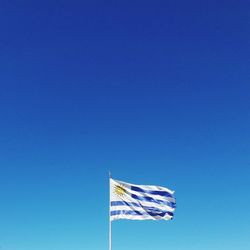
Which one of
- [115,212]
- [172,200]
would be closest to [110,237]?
[115,212]

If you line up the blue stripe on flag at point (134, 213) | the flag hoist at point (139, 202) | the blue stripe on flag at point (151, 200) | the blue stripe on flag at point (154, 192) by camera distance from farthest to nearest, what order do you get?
1. the blue stripe on flag at point (154, 192)
2. the blue stripe on flag at point (151, 200)
3. the flag hoist at point (139, 202)
4. the blue stripe on flag at point (134, 213)

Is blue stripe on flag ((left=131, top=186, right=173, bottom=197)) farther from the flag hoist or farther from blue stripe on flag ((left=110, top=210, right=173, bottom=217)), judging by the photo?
blue stripe on flag ((left=110, top=210, right=173, bottom=217))

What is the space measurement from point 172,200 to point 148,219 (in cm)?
288

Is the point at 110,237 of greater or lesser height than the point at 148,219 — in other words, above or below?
below

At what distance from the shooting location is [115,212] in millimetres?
45750

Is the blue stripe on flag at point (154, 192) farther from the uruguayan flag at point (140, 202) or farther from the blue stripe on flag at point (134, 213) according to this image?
the blue stripe on flag at point (134, 213)

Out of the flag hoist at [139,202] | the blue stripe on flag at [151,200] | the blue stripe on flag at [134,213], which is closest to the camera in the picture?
the blue stripe on flag at [134,213]

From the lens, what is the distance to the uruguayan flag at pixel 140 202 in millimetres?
46250

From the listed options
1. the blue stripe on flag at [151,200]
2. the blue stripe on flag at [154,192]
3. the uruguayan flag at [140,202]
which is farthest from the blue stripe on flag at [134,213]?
the blue stripe on flag at [154,192]

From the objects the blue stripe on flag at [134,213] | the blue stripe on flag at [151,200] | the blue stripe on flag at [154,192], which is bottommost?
the blue stripe on flag at [134,213]

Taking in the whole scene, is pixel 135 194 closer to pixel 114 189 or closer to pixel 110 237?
pixel 114 189

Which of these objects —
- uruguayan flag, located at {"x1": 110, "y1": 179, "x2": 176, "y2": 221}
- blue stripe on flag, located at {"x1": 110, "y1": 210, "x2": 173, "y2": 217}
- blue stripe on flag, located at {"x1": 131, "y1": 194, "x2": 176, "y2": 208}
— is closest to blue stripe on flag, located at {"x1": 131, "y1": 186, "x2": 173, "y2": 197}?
uruguayan flag, located at {"x1": 110, "y1": 179, "x2": 176, "y2": 221}

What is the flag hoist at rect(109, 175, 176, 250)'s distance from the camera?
152 feet

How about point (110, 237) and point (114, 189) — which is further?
point (114, 189)
